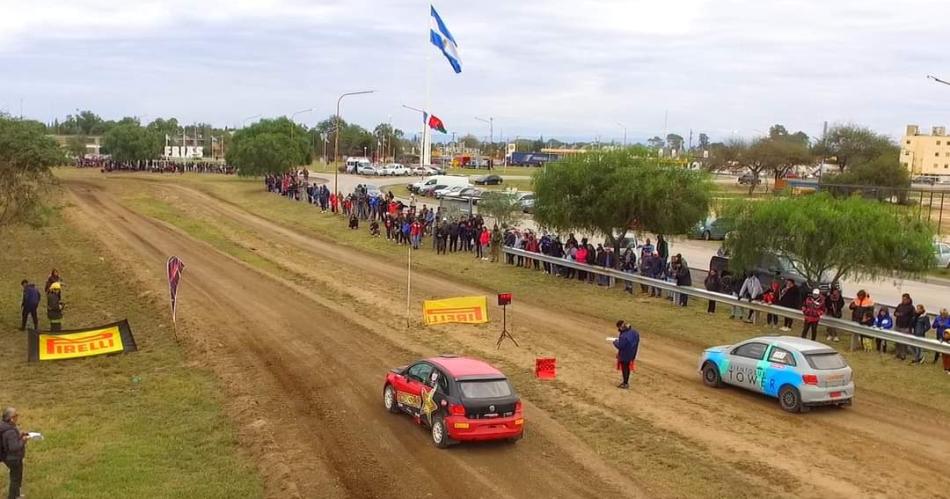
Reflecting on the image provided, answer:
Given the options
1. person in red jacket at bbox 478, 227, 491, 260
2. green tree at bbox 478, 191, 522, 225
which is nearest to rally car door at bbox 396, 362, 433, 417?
person in red jacket at bbox 478, 227, 491, 260

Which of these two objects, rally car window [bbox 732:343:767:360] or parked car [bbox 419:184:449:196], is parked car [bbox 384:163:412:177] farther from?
rally car window [bbox 732:343:767:360]

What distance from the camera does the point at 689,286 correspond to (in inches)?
1111

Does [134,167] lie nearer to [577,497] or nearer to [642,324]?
[642,324]

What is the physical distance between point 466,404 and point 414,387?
1829 mm

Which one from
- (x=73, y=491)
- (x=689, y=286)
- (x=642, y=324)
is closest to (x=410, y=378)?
(x=73, y=491)

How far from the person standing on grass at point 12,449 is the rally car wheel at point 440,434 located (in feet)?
21.3

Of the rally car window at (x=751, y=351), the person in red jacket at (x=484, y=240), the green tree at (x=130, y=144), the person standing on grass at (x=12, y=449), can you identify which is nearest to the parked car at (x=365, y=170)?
the green tree at (x=130, y=144)

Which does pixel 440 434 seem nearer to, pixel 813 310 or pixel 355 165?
pixel 813 310

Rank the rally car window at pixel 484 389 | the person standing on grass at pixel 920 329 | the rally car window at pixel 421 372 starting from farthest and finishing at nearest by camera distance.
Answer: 1. the person standing on grass at pixel 920 329
2. the rally car window at pixel 421 372
3. the rally car window at pixel 484 389

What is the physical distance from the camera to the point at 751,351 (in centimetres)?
1830

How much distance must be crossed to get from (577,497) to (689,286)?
655 inches

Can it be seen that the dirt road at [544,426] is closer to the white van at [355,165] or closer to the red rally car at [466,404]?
the red rally car at [466,404]

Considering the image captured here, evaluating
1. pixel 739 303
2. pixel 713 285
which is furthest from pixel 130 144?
pixel 739 303

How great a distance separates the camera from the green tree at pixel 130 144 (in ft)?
347
